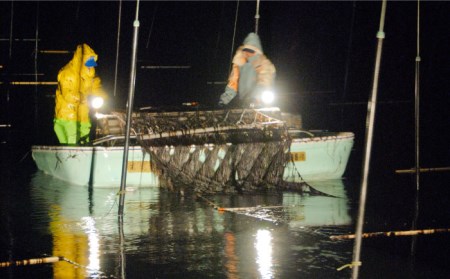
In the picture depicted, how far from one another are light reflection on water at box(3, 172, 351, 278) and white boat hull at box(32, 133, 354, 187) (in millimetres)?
213

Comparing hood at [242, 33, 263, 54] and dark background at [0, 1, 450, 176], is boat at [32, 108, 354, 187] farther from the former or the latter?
dark background at [0, 1, 450, 176]

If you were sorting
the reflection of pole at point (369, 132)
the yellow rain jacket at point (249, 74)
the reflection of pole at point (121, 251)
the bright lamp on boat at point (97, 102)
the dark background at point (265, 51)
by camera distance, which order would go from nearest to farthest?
the reflection of pole at point (369, 132) → the reflection of pole at point (121, 251) → the bright lamp on boat at point (97, 102) → the yellow rain jacket at point (249, 74) → the dark background at point (265, 51)

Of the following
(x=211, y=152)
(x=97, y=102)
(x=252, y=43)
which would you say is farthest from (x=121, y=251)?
(x=252, y=43)

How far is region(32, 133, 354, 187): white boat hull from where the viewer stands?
12.5 meters

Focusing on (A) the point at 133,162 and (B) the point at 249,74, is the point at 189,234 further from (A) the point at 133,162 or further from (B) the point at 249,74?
(B) the point at 249,74

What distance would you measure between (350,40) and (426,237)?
19723mm

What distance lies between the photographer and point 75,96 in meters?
13.6

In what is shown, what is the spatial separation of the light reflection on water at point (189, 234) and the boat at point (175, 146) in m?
0.32

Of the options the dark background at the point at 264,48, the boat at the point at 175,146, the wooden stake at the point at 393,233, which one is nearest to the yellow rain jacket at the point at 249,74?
the boat at the point at 175,146

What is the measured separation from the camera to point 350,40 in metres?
28.6

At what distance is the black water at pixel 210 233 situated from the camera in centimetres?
796

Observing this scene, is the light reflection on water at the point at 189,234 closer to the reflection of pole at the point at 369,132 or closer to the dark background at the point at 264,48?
the reflection of pole at the point at 369,132

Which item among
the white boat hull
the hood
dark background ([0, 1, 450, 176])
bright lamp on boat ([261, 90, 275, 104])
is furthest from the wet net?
dark background ([0, 1, 450, 176])

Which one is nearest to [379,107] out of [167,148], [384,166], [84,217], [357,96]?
[357,96]
